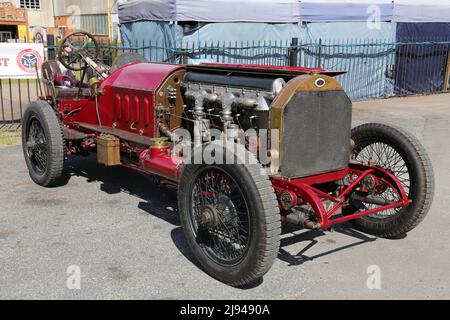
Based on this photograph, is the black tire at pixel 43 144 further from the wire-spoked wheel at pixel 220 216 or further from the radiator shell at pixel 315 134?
the radiator shell at pixel 315 134

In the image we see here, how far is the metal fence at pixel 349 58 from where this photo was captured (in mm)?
12250

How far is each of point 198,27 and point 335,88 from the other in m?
Result: 8.54

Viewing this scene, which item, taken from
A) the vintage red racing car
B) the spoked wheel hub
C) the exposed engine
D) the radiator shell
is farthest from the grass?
the radiator shell

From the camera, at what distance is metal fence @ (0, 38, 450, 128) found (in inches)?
482

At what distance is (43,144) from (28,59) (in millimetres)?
4705

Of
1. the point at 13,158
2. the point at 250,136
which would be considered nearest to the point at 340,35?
the point at 13,158

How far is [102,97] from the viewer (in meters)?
5.86

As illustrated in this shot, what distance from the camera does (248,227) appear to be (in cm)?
351

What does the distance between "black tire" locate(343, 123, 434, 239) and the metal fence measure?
755 cm

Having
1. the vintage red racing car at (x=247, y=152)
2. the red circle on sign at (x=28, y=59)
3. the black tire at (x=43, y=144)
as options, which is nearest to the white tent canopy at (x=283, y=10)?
the red circle on sign at (x=28, y=59)

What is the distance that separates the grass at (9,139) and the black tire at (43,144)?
8.11ft

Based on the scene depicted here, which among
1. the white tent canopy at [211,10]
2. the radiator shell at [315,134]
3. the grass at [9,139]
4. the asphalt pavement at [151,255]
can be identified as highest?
the white tent canopy at [211,10]
